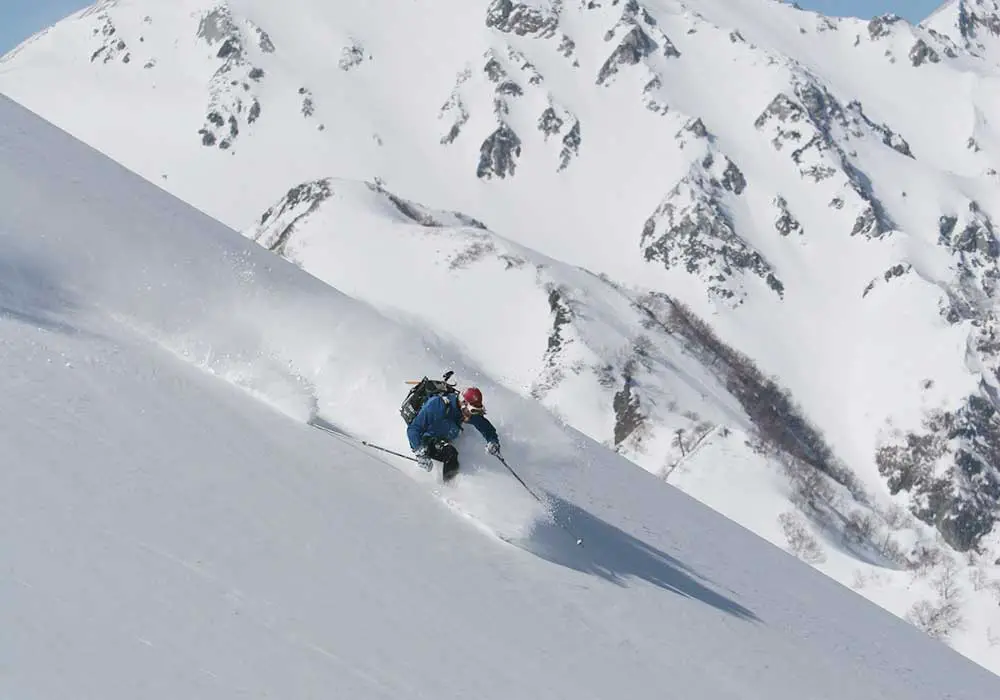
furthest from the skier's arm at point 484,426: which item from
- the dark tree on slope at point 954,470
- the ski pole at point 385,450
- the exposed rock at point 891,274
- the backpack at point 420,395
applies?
the exposed rock at point 891,274

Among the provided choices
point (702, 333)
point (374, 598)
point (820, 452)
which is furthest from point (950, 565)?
point (374, 598)

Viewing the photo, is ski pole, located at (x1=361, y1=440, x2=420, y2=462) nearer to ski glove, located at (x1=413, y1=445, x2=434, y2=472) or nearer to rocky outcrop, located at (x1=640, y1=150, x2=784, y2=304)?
ski glove, located at (x1=413, y1=445, x2=434, y2=472)

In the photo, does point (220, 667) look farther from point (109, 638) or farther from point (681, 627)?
point (681, 627)

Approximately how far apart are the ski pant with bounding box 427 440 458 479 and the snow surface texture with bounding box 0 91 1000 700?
12.6 inches

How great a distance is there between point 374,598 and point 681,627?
485 centimetres

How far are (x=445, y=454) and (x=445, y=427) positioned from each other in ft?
1.24

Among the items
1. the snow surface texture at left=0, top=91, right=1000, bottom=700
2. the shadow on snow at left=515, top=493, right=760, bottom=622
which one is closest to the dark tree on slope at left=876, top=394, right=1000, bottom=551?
the snow surface texture at left=0, top=91, right=1000, bottom=700

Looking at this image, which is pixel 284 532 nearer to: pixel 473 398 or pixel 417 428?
pixel 417 428

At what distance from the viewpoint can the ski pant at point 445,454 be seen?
14180 millimetres

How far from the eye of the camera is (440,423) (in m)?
14.1

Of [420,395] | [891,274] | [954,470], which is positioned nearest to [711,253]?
[891,274]

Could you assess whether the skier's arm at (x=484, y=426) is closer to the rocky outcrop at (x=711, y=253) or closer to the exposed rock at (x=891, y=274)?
the rocky outcrop at (x=711, y=253)

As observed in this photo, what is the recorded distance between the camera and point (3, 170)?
18172mm

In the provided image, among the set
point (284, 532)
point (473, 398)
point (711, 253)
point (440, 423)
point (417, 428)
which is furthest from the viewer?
point (711, 253)
